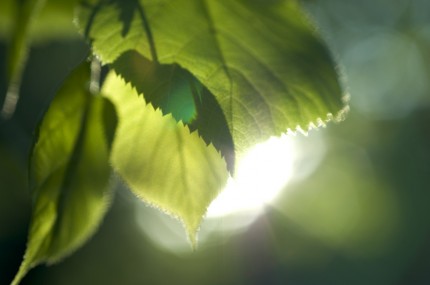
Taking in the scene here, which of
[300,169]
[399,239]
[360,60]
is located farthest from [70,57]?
[399,239]

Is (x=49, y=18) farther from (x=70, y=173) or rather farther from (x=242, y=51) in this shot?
(x=242, y=51)

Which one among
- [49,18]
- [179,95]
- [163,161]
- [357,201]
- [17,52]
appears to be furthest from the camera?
[357,201]

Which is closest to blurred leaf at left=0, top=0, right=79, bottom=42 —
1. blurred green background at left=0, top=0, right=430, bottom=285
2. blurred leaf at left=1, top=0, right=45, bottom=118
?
blurred leaf at left=1, top=0, right=45, bottom=118

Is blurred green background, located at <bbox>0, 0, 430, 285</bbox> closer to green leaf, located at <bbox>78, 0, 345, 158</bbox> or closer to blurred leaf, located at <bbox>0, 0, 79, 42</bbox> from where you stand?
blurred leaf, located at <bbox>0, 0, 79, 42</bbox>

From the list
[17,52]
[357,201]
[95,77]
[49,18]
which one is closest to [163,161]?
[95,77]

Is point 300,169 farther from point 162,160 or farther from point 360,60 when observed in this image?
point 162,160

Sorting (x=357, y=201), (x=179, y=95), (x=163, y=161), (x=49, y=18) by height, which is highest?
(x=179, y=95)

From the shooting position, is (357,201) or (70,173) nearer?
(70,173)
